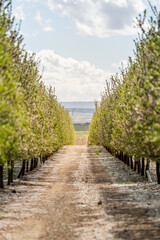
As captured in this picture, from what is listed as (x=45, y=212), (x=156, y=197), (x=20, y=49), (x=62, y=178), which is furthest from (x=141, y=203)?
(x=62, y=178)

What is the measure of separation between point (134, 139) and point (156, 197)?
162 inches

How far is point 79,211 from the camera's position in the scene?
61.5ft

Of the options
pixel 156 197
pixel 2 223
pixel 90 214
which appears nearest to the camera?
pixel 2 223

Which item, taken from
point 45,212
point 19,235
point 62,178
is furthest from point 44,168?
point 19,235

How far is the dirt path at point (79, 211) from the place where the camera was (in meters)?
14.5

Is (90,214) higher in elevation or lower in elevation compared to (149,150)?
lower

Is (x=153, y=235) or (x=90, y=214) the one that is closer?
(x=153, y=235)

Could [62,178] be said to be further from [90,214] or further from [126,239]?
[126,239]

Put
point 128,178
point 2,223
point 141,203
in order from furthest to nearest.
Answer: point 128,178 → point 141,203 → point 2,223

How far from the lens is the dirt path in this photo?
14.5 m

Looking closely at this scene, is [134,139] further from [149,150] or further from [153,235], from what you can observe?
[153,235]

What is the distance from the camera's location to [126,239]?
43.7 ft

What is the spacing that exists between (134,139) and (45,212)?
809 cm

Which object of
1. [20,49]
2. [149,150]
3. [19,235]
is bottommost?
[19,235]
